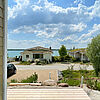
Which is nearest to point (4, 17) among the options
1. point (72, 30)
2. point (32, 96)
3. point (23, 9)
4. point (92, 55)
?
point (32, 96)

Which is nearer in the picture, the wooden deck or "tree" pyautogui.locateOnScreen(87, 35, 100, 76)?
the wooden deck

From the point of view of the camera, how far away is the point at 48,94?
1465 mm

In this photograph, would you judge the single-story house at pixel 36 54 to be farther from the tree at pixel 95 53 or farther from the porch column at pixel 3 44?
the porch column at pixel 3 44

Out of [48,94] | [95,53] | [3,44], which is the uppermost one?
[3,44]

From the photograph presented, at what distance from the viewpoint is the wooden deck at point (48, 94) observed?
4.50ft

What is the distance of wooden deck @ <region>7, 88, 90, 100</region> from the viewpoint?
4.50 ft

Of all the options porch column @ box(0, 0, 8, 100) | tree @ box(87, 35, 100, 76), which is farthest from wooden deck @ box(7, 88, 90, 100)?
tree @ box(87, 35, 100, 76)

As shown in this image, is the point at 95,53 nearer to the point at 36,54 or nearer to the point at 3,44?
the point at 3,44

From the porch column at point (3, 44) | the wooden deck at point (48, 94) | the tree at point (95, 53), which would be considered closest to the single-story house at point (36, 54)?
the tree at point (95, 53)

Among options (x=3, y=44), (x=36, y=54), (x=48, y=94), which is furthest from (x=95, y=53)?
(x=36, y=54)

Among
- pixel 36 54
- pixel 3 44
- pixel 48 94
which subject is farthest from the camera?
pixel 36 54

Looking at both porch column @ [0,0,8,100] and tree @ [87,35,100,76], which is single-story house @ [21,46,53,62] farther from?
porch column @ [0,0,8,100]

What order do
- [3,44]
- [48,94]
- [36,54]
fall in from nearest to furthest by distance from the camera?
[3,44] < [48,94] < [36,54]

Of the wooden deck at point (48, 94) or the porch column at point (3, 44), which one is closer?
the porch column at point (3, 44)
